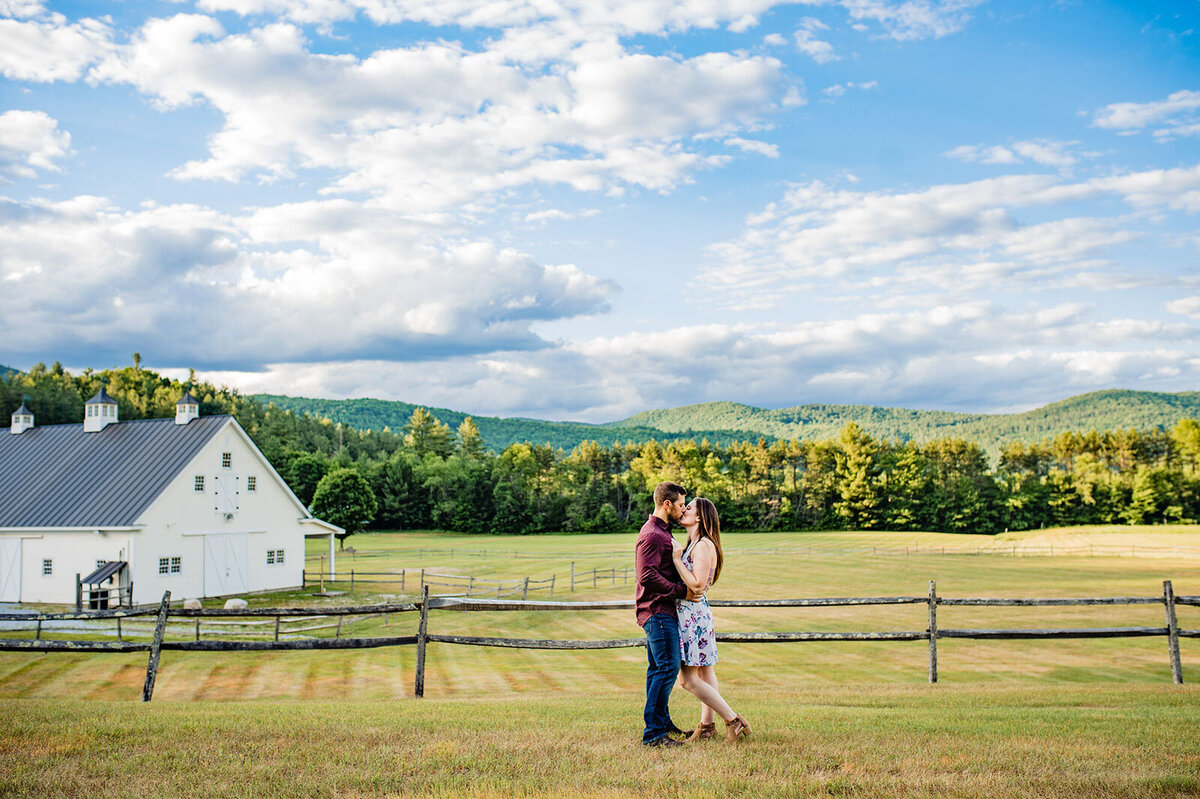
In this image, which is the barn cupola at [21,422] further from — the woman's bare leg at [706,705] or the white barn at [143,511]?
the woman's bare leg at [706,705]

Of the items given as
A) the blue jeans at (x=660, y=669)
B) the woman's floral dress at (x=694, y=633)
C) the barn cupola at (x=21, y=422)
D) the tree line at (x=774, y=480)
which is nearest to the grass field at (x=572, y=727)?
the blue jeans at (x=660, y=669)

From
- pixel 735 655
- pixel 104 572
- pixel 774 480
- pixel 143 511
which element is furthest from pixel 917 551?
pixel 104 572

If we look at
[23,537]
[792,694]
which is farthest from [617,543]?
[792,694]

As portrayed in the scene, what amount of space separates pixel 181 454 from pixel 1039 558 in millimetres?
57312

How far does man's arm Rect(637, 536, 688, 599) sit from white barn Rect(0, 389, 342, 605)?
26707 mm

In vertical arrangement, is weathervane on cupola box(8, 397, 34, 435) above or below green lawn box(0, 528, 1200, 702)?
above

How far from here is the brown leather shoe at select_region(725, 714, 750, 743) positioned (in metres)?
6.77

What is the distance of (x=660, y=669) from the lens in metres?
6.73

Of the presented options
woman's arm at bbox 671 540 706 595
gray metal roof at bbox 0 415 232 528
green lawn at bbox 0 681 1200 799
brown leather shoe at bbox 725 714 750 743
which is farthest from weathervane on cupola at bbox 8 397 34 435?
brown leather shoe at bbox 725 714 750 743

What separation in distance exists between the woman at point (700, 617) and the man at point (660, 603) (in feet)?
0.33

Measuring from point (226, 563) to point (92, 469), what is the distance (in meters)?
6.29

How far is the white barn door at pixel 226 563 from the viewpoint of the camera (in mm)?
30984

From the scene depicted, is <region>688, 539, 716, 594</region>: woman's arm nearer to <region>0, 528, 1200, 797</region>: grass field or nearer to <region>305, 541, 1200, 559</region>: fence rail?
<region>0, 528, 1200, 797</region>: grass field

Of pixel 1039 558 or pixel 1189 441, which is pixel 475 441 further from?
pixel 1189 441
